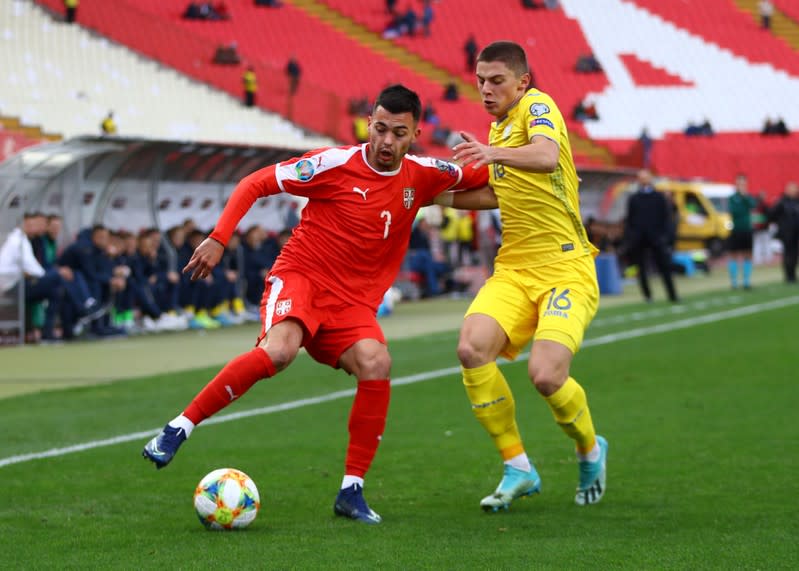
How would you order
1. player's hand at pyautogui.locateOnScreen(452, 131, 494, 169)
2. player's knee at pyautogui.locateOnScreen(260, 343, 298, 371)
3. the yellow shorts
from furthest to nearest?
1. the yellow shorts
2. player's knee at pyautogui.locateOnScreen(260, 343, 298, 371)
3. player's hand at pyautogui.locateOnScreen(452, 131, 494, 169)

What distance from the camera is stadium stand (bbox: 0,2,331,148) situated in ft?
102

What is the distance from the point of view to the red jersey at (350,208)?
6.69 metres

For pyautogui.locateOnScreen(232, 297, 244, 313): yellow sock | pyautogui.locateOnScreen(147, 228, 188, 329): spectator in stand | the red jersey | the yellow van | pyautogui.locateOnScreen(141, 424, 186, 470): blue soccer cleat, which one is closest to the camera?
pyautogui.locateOnScreen(141, 424, 186, 470): blue soccer cleat

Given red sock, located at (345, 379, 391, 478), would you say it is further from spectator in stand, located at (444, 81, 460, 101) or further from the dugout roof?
spectator in stand, located at (444, 81, 460, 101)

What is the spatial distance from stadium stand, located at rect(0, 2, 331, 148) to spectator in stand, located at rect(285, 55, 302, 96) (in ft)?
2.66

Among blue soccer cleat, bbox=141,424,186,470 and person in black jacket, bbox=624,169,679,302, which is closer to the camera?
blue soccer cleat, bbox=141,424,186,470

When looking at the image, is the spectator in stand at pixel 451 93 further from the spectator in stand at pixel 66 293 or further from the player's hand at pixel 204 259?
the player's hand at pixel 204 259

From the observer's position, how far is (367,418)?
21.7 ft

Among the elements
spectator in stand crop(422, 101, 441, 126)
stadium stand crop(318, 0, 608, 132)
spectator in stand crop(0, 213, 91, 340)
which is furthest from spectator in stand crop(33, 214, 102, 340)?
stadium stand crop(318, 0, 608, 132)

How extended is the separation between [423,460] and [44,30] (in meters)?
27.5

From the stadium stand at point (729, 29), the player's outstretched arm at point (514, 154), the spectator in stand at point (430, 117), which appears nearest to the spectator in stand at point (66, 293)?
the player's outstretched arm at point (514, 154)

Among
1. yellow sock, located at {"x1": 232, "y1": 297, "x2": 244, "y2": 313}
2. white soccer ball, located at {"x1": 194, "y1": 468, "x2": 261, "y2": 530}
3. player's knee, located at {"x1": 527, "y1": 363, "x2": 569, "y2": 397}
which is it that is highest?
player's knee, located at {"x1": 527, "y1": 363, "x2": 569, "y2": 397}

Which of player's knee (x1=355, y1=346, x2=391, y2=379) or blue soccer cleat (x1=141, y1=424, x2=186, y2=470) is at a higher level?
player's knee (x1=355, y1=346, x2=391, y2=379)

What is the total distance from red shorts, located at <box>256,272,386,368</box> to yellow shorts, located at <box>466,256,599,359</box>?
562 millimetres
